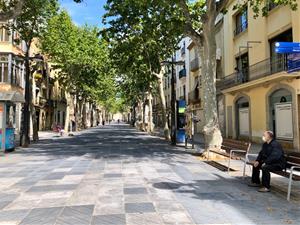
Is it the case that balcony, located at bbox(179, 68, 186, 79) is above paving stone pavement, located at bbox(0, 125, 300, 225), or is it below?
above

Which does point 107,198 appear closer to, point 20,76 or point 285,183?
point 285,183

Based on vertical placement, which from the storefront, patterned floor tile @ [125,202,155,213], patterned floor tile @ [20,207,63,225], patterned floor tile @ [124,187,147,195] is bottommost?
patterned floor tile @ [20,207,63,225]

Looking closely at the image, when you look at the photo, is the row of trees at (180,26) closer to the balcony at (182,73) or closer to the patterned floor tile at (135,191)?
the patterned floor tile at (135,191)

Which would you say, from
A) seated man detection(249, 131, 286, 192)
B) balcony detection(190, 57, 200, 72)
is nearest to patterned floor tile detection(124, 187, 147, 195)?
seated man detection(249, 131, 286, 192)

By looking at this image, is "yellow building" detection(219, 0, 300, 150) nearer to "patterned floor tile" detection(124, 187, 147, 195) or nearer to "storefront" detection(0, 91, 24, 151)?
"patterned floor tile" detection(124, 187, 147, 195)

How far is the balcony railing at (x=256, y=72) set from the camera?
19.9 meters

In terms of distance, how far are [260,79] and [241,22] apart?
6.95 m

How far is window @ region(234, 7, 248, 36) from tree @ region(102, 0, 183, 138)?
487 cm

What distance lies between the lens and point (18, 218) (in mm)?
5945

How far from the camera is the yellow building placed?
19203mm

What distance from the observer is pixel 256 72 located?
23.0m

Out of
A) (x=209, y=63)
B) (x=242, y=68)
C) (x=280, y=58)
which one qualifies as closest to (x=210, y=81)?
(x=209, y=63)

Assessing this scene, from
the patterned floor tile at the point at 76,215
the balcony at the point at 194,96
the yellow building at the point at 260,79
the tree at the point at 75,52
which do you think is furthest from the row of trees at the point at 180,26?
the balcony at the point at 194,96

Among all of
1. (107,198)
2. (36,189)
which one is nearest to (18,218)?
(107,198)
